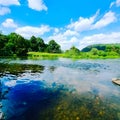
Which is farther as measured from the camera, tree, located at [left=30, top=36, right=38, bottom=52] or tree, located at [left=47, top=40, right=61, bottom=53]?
tree, located at [left=47, top=40, right=61, bottom=53]

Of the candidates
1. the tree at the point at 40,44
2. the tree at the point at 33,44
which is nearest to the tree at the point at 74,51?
the tree at the point at 40,44

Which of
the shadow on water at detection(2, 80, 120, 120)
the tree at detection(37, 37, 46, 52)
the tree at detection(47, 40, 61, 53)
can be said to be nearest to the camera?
the shadow on water at detection(2, 80, 120, 120)

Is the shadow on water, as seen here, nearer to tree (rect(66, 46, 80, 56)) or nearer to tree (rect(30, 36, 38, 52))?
tree (rect(66, 46, 80, 56))

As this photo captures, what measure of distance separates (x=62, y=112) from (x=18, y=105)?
3767mm

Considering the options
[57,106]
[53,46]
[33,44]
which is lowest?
[53,46]

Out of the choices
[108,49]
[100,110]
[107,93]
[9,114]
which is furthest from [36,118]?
[108,49]

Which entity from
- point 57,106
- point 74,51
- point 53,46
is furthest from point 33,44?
point 57,106

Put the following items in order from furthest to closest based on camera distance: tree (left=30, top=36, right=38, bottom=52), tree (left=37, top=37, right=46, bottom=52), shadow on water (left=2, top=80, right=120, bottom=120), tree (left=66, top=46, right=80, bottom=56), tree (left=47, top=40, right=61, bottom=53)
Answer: tree (left=47, top=40, right=61, bottom=53) < tree (left=37, top=37, right=46, bottom=52) < tree (left=30, top=36, right=38, bottom=52) < tree (left=66, top=46, right=80, bottom=56) < shadow on water (left=2, top=80, right=120, bottom=120)

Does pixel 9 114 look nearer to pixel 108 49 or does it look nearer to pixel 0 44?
pixel 0 44

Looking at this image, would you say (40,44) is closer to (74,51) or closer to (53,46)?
(53,46)

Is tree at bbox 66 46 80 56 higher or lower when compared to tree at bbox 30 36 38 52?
lower

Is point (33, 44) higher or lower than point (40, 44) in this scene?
higher

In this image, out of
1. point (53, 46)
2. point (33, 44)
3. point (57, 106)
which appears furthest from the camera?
point (53, 46)

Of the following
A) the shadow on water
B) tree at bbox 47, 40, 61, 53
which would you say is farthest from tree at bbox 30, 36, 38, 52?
the shadow on water
